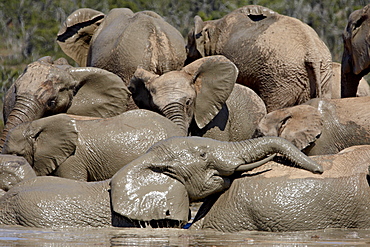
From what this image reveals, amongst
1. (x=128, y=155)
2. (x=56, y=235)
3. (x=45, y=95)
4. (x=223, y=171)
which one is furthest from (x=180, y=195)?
(x=45, y=95)

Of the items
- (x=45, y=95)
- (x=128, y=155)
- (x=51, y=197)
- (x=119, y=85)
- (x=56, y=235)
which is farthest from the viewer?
(x=119, y=85)

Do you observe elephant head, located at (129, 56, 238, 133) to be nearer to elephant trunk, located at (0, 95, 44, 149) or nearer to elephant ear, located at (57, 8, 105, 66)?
elephant trunk, located at (0, 95, 44, 149)

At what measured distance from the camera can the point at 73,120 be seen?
6340 mm

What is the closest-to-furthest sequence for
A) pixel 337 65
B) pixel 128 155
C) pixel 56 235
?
pixel 56 235 < pixel 128 155 < pixel 337 65

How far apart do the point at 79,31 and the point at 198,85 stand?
3.04m

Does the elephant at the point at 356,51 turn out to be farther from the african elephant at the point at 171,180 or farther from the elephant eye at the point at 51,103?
the african elephant at the point at 171,180

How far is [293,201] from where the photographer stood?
471 centimetres

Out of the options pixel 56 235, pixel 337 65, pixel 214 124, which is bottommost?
pixel 337 65

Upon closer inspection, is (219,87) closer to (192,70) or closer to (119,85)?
(192,70)

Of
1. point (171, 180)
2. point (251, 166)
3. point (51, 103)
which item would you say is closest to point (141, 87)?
point (51, 103)

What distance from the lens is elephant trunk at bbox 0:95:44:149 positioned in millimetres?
6875

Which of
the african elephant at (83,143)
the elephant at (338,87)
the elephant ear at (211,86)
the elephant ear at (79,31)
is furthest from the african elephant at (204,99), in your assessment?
the elephant ear at (79,31)

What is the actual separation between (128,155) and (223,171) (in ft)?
5.35

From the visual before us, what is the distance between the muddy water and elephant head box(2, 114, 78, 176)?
1.45 m
